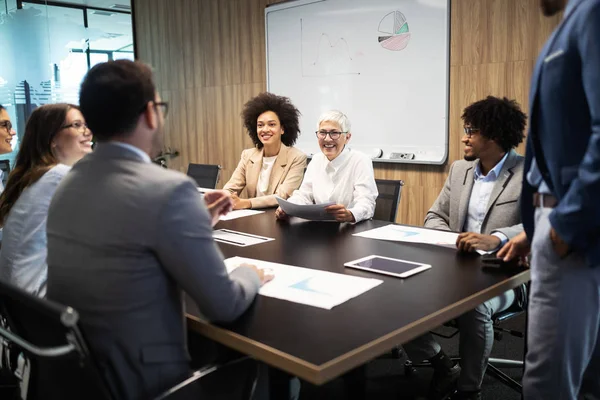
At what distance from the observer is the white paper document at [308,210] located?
107 inches

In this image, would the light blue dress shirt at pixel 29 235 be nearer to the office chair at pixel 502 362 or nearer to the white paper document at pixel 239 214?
the white paper document at pixel 239 214

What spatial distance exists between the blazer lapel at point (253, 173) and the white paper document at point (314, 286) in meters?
2.07

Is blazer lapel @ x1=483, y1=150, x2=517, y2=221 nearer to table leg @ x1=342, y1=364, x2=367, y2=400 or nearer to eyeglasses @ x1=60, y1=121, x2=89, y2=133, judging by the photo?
table leg @ x1=342, y1=364, x2=367, y2=400

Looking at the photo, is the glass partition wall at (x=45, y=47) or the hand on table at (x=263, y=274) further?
the glass partition wall at (x=45, y=47)

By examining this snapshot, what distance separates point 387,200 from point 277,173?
97cm

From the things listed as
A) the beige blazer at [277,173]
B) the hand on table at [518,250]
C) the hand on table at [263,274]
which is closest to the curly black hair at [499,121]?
the hand on table at [518,250]

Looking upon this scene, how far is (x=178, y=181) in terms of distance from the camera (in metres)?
1.28

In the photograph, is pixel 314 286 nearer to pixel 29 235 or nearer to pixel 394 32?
pixel 29 235

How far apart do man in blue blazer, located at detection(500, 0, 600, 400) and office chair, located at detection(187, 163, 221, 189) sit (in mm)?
2870

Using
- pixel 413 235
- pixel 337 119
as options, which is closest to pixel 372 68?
pixel 337 119

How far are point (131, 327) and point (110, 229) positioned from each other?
0.23m

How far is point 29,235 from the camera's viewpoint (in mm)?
1983

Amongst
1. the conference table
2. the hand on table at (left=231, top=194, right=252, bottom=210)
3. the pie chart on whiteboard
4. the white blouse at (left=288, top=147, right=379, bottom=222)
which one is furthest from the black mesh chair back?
the pie chart on whiteboard

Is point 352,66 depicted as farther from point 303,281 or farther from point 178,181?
point 178,181
